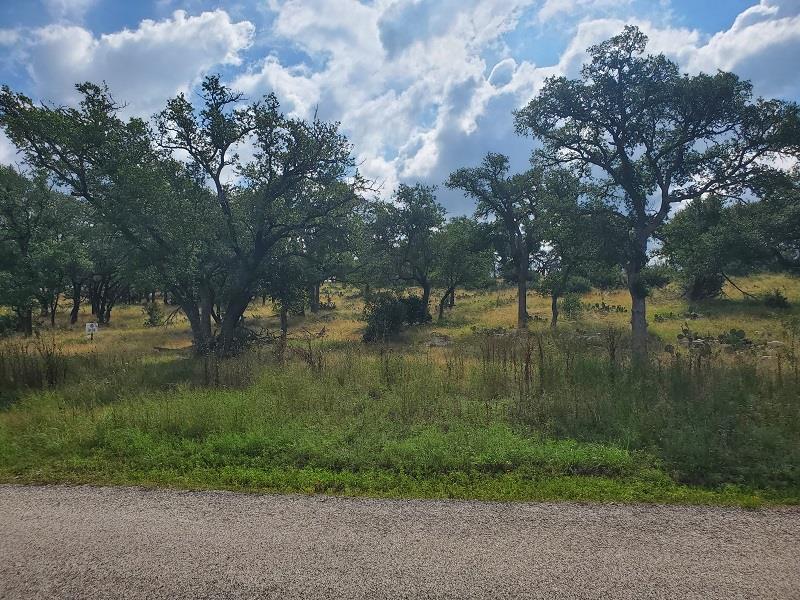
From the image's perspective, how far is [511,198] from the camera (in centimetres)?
2967

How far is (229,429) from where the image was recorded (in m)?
6.78

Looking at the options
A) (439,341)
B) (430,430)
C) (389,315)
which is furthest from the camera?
(389,315)

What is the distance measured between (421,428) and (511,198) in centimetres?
2532

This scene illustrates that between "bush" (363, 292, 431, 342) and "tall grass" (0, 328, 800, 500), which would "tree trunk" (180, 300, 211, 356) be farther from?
"tall grass" (0, 328, 800, 500)

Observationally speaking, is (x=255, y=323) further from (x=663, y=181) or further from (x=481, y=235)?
(x=663, y=181)

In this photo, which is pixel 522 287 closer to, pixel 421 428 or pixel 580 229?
pixel 580 229

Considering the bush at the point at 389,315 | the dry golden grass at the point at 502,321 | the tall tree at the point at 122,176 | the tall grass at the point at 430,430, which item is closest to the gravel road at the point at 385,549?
the tall grass at the point at 430,430

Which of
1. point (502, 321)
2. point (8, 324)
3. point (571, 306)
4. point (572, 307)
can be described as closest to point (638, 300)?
point (571, 306)

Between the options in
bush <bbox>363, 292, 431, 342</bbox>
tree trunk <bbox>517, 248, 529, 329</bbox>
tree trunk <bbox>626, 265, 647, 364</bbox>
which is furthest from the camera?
tree trunk <bbox>517, 248, 529, 329</bbox>

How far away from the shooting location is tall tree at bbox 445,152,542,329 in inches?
1145

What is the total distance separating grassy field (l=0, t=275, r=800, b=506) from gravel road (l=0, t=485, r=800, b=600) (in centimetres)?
47

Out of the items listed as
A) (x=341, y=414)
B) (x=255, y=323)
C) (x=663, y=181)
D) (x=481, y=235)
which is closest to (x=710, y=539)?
(x=341, y=414)

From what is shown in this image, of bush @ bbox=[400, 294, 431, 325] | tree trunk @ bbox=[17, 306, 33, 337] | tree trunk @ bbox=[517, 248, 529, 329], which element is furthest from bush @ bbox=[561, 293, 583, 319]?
tree trunk @ bbox=[17, 306, 33, 337]

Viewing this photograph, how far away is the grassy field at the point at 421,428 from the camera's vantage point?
5.14m
